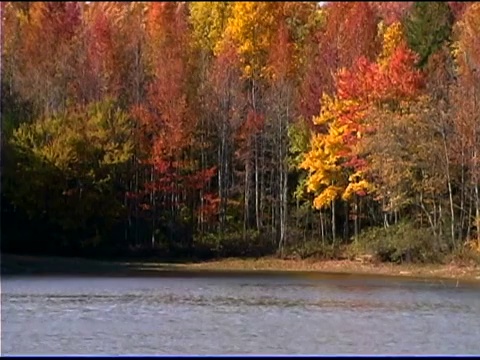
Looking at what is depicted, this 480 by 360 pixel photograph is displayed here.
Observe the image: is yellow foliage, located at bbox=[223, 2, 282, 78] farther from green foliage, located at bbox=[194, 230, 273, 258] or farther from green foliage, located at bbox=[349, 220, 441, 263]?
green foliage, located at bbox=[349, 220, 441, 263]

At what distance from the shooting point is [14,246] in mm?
52375

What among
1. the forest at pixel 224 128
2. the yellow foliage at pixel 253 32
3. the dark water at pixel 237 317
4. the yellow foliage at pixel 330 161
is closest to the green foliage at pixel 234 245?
the forest at pixel 224 128

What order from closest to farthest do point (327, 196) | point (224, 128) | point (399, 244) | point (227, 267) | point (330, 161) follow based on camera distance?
point (399, 244) → point (227, 267) → point (330, 161) → point (327, 196) → point (224, 128)

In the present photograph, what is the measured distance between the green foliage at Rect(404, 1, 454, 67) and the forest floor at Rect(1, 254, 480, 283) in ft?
35.6

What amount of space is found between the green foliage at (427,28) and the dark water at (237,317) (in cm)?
1697

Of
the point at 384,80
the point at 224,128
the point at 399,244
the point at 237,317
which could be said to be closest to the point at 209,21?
the point at 224,128

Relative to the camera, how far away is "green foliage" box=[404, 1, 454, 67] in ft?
172

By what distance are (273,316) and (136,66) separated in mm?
33232

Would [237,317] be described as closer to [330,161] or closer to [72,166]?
[330,161]

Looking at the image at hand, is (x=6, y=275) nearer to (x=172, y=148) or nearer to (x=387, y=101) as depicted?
(x=172, y=148)

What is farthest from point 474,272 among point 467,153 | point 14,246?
point 14,246

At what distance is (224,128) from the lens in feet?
180

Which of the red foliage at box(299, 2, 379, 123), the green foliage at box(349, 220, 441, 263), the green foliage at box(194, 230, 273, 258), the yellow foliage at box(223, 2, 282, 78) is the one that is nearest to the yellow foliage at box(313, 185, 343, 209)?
the green foliage at box(349, 220, 441, 263)

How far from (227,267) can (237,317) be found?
2475cm
